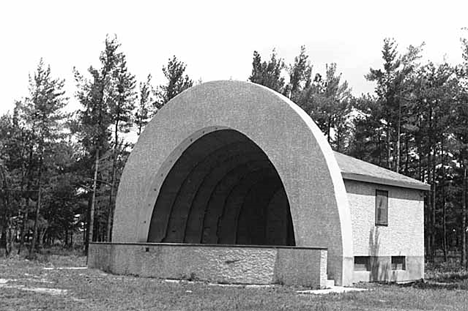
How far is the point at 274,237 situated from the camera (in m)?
26.8

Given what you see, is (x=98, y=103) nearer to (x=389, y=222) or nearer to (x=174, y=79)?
(x=174, y=79)

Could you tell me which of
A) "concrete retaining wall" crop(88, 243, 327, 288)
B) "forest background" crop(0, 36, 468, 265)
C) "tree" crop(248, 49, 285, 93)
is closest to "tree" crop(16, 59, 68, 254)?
"forest background" crop(0, 36, 468, 265)

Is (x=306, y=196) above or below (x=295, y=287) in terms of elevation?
above

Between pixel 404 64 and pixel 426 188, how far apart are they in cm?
1615

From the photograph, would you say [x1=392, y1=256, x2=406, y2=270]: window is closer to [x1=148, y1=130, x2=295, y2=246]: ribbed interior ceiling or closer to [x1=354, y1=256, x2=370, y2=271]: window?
[x1=354, y1=256, x2=370, y2=271]: window

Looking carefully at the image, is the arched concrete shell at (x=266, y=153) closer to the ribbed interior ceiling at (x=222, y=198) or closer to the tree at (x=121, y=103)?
the ribbed interior ceiling at (x=222, y=198)

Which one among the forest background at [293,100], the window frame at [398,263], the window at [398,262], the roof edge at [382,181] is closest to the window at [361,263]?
the window frame at [398,263]

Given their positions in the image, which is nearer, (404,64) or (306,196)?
(306,196)

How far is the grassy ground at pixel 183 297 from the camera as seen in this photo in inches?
449

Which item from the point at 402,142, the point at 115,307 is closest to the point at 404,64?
the point at 402,142

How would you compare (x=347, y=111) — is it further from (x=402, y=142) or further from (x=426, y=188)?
(x=426, y=188)

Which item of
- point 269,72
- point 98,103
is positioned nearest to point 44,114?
point 98,103

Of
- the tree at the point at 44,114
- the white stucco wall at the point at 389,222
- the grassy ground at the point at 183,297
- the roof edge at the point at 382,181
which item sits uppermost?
the tree at the point at 44,114

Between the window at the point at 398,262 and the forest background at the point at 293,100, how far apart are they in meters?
13.1
